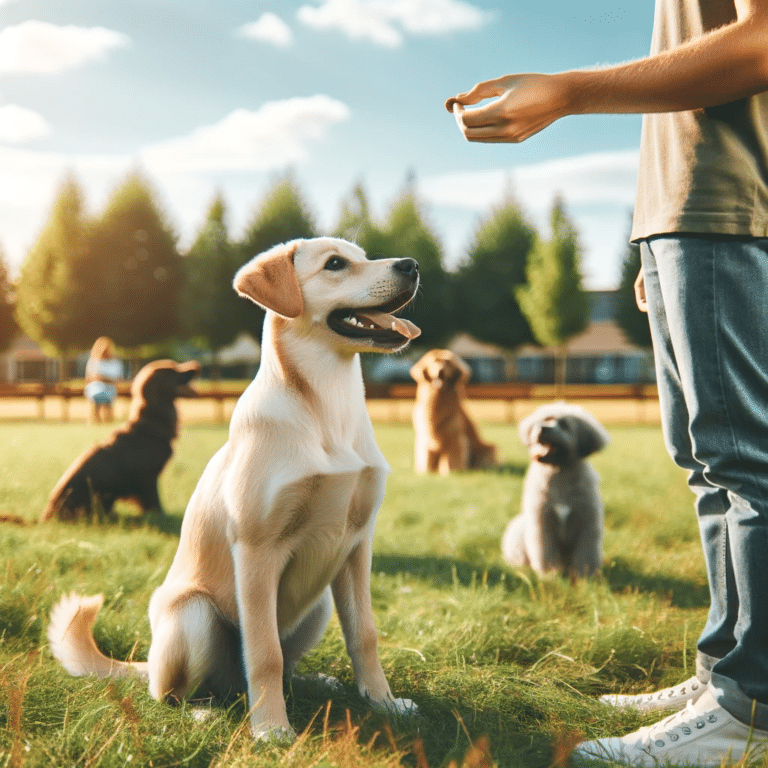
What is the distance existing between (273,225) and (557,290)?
13.0m

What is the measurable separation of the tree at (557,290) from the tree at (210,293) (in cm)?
1356

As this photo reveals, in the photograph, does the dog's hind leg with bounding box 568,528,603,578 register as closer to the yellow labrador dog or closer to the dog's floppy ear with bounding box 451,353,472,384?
the yellow labrador dog

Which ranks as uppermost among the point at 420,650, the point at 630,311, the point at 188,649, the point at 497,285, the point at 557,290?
the point at 497,285

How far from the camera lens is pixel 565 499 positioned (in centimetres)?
446

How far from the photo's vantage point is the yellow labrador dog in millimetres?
2193

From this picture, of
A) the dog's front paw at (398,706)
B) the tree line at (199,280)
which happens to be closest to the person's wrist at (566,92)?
the dog's front paw at (398,706)

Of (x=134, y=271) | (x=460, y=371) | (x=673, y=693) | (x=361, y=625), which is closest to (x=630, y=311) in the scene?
(x=134, y=271)

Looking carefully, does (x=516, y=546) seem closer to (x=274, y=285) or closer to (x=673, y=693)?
(x=673, y=693)

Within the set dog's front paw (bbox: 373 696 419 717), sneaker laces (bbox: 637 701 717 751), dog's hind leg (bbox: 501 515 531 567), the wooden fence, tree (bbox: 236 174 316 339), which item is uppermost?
tree (bbox: 236 174 316 339)

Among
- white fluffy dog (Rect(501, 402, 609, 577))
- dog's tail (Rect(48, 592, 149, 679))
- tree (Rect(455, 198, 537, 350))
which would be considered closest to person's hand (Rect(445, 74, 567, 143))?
dog's tail (Rect(48, 592, 149, 679))

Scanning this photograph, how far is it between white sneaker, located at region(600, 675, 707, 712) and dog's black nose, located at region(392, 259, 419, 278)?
5.47ft

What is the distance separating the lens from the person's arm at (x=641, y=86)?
5.81ft

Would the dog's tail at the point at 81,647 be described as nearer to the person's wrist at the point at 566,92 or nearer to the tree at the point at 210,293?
the person's wrist at the point at 566,92

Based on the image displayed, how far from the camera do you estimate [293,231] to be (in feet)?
97.9
